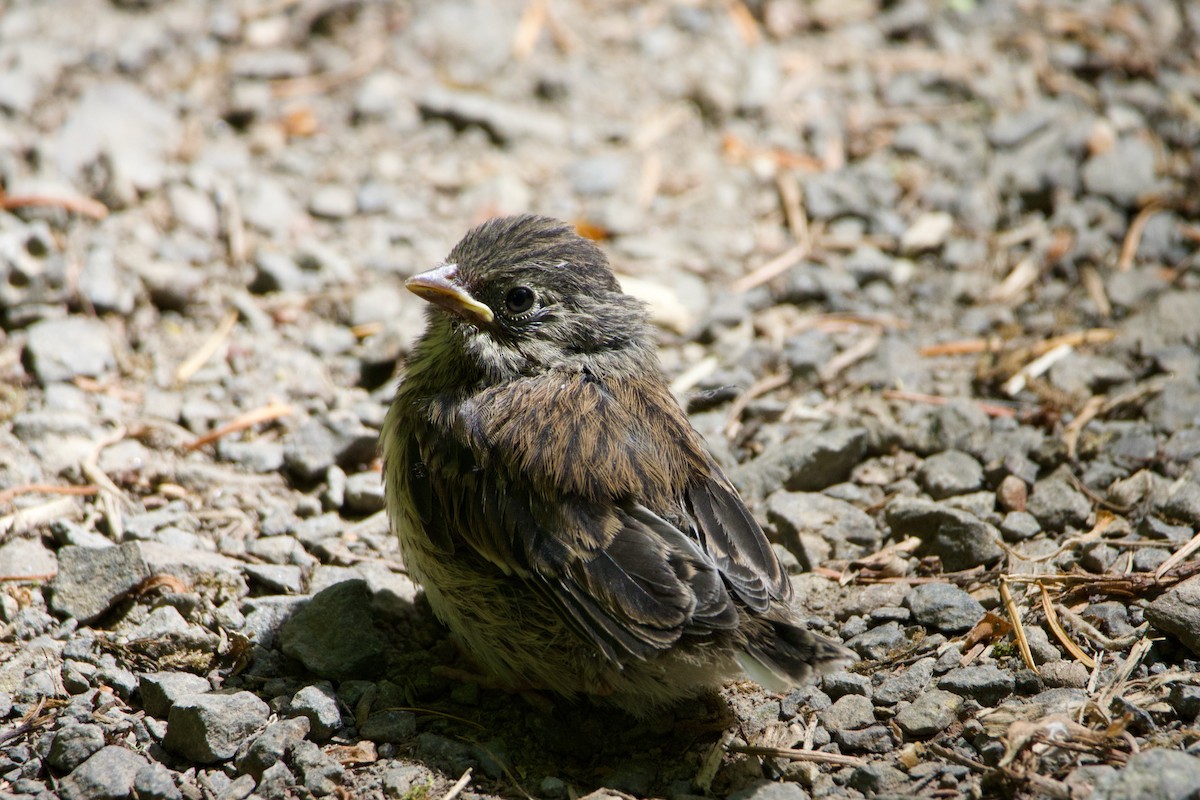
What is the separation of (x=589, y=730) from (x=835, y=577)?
106 cm

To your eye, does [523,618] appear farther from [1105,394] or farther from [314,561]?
[1105,394]

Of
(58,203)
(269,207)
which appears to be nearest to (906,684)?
(269,207)

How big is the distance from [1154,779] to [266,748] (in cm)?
242

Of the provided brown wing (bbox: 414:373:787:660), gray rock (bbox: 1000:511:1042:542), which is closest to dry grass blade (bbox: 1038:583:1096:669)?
gray rock (bbox: 1000:511:1042:542)

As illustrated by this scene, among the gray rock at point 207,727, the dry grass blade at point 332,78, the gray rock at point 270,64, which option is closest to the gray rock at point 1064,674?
the gray rock at point 207,727

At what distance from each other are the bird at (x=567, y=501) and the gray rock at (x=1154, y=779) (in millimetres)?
742

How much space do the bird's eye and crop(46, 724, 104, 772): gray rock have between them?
1.88m

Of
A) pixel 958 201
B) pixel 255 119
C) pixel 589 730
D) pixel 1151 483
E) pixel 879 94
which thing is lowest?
pixel 589 730

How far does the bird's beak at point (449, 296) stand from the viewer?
3938 mm

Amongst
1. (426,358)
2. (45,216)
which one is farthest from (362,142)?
(426,358)

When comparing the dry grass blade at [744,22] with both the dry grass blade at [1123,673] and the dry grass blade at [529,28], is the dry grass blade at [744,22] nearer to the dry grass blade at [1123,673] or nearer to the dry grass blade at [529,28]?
the dry grass blade at [529,28]

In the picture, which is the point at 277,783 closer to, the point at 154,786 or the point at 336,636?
the point at 154,786

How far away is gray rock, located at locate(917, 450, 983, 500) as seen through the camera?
4.24m

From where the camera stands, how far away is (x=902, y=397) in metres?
4.77
